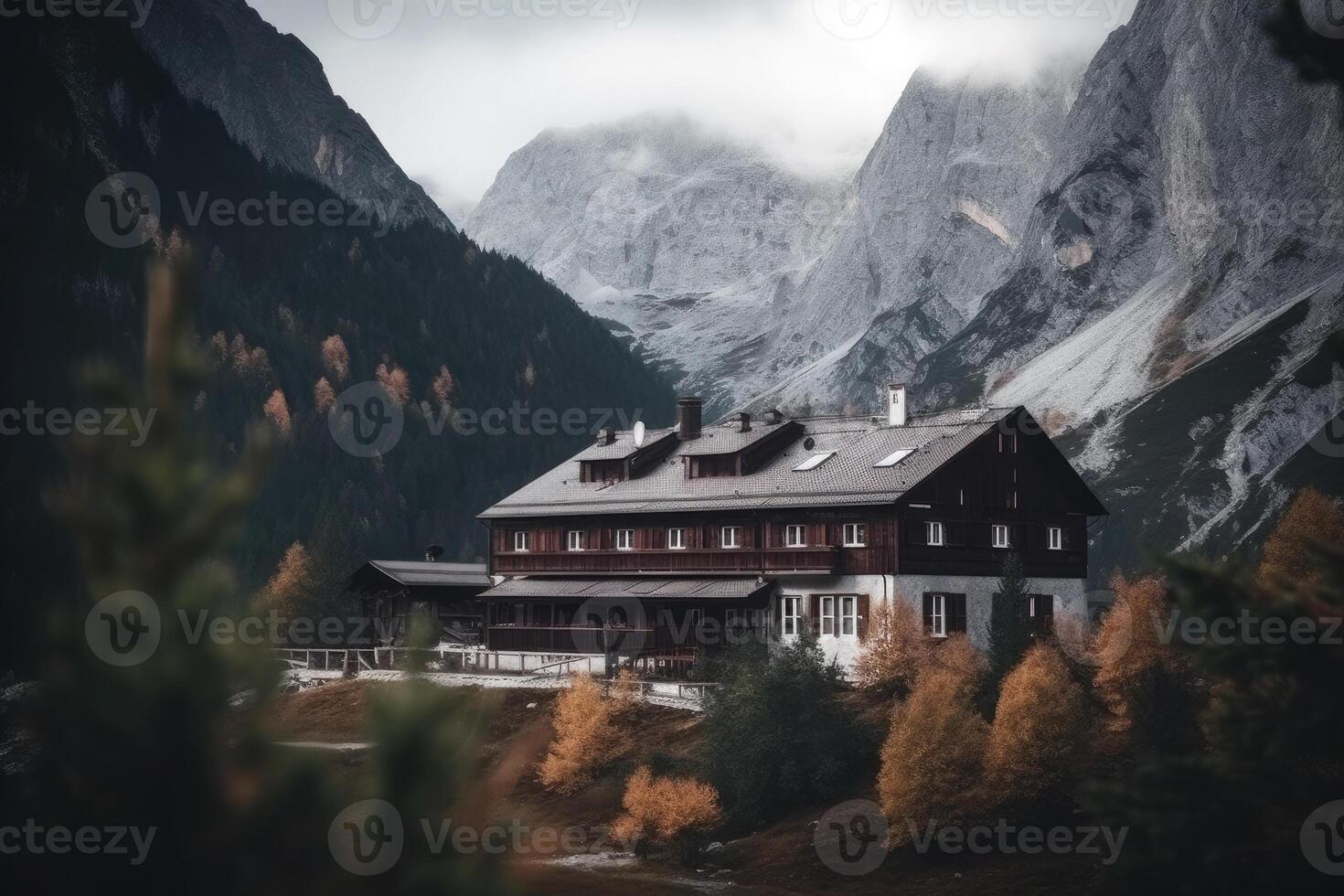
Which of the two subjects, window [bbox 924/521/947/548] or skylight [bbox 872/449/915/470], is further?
skylight [bbox 872/449/915/470]

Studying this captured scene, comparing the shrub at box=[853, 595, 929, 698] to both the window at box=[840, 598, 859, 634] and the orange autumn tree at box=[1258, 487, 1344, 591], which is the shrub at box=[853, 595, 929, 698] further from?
the orange autumn tree at box=[1258, 487, 1344, 591]

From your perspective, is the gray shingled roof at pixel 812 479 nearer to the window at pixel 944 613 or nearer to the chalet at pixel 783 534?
the chalet at pixel 783 534

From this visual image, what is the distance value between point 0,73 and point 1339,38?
13932 cm

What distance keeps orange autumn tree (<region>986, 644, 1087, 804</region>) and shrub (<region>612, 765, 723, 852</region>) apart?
7801 mm

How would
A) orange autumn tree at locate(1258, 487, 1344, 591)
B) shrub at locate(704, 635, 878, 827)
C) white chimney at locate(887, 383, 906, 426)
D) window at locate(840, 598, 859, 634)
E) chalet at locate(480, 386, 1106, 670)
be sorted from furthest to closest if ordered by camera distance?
1. white chimney at locate(887, 383, 906, 426)
2. chalet at locate(480, 386, 1106, 670)
3. window at locate(840, 598, 859, 634)
4. orange autumn tree at locate(1258, 487, 1344, 591)
5. shrub at locate(704, 635, 878, 827)

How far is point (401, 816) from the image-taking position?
5711mm

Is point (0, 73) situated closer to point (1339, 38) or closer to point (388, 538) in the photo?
point (388, 538)

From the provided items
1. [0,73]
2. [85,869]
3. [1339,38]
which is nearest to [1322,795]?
[1339,38]

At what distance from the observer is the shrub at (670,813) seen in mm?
39156

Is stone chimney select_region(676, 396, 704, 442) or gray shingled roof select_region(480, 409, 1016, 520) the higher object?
stone chimney select_region(676, 396, 704, 442)

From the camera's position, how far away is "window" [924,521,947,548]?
52.9 meters

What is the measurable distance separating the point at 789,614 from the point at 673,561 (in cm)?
633

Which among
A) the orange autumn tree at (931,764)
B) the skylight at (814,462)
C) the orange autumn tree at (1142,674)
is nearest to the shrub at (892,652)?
the orange autumn tree at (1142,674)

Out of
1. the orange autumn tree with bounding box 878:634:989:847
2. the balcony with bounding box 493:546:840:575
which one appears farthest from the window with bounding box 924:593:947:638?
the orange autumn tree with bounding box 878:634:989:847
